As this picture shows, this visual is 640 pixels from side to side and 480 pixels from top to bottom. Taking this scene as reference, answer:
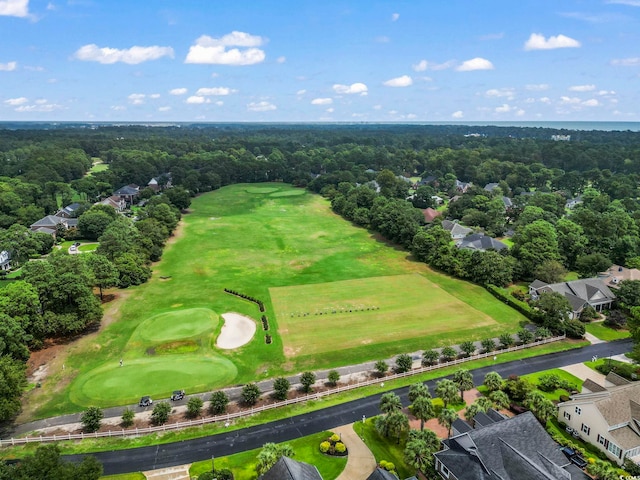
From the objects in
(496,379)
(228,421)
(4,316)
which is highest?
(4,316)

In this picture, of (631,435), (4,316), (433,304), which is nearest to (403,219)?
(433,304)

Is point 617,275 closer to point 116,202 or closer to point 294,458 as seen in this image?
point 294,458

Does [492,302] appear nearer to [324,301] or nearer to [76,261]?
[324,301]

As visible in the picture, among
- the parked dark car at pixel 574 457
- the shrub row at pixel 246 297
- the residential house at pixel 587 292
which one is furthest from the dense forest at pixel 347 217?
the parked dark car at pixel 574 457

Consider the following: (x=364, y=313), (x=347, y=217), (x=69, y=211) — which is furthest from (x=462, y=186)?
(x=69, y=211)

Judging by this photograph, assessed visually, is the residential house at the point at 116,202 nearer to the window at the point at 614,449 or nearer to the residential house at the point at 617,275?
the residential house at the point at 617,275

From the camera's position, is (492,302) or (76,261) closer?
(76,261)

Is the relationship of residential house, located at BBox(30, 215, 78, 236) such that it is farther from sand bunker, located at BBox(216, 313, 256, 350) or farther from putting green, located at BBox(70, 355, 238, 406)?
putting green, located at BBox(70, 355, 238, 406)
